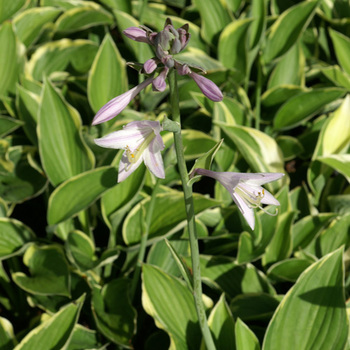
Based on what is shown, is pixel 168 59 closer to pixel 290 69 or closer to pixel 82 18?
pixel 290 69

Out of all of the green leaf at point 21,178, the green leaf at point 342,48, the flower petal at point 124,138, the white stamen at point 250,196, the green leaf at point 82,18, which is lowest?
the green leaf at point 21,178

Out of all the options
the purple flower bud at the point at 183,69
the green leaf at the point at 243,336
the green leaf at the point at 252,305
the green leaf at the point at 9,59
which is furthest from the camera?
the green leaf at the point at 9,59

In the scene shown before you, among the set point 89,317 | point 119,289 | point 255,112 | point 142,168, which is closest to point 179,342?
point 119,289

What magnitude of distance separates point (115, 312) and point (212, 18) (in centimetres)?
192

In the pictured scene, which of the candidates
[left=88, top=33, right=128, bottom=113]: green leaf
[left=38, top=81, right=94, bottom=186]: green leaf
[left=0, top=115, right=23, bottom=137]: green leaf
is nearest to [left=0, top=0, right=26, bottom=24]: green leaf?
[left=88, top=33, right=128, bottom=113]: green leaf

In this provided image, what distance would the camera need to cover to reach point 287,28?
304 centimetres

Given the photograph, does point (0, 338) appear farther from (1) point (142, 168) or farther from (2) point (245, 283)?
(2) point (245, 283)

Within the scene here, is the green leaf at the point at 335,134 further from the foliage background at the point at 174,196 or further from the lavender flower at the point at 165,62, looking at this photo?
the lavender flower at the point at 165,62

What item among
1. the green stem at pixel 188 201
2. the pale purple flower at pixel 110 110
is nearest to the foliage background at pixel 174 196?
the green stem at pixel 188 201

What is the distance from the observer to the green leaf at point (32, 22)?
309 centimetres

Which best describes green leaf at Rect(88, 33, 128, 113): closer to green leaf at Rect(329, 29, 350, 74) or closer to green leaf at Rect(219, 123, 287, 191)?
green leaf at Rect(219, 123, 287, 191)

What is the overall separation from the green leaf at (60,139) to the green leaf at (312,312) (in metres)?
1.12

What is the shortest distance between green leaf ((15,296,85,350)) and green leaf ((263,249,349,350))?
0.72 m

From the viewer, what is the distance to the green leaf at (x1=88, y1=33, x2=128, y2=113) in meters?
2.77
